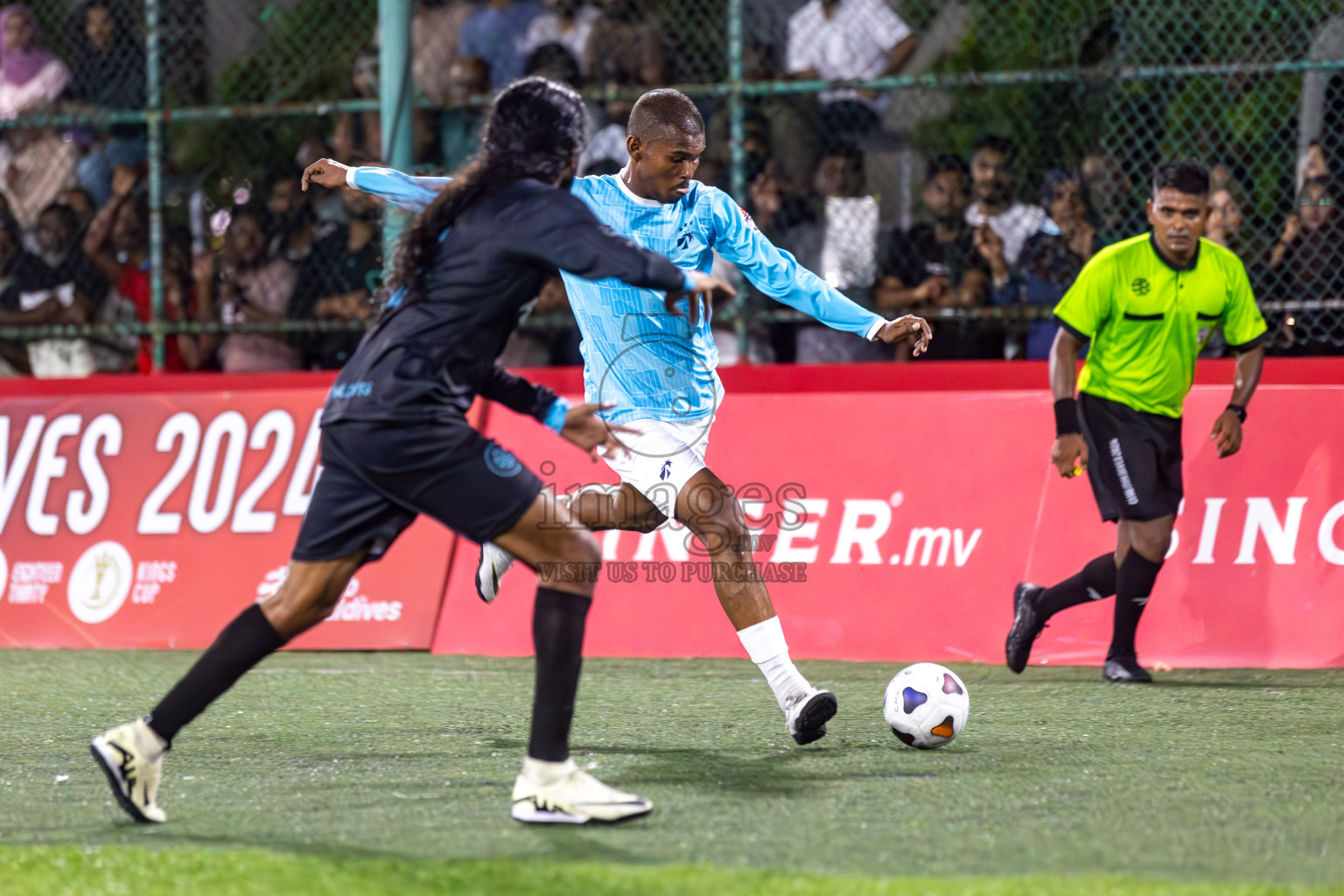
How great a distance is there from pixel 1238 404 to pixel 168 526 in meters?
5.52

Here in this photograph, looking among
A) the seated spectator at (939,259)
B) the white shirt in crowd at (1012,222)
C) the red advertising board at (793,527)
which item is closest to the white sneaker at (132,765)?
the red advertising board at (793,527)

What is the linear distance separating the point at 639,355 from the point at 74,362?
221 inches

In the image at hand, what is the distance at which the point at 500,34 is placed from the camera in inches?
374

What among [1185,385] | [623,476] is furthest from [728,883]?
[1185,385]

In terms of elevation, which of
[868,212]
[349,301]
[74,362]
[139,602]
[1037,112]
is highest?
[1037,112]

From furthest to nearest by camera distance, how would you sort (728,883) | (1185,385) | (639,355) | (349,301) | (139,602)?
1. (349,301)
2. (139,602)
3. (1185,385)
4. (639,355)
5. (728,883)

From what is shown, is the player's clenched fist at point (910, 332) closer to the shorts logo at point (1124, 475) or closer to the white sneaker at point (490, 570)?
the white sneaker at point (490, 570)

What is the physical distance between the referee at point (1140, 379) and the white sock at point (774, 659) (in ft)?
6.21

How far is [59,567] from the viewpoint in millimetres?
8383

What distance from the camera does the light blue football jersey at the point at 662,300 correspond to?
5367 mm

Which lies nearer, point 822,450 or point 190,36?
point 822,450

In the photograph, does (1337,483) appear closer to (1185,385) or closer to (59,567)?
(1185,385)

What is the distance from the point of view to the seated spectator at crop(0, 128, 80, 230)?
970cm

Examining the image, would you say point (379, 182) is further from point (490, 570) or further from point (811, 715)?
point (811, 715)
